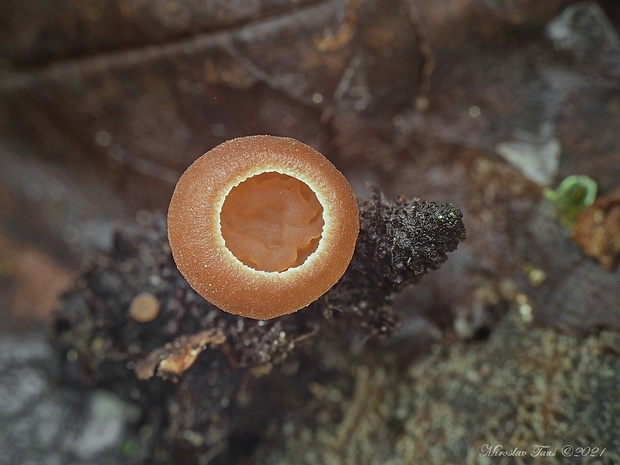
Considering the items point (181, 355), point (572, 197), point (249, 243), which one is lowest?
point (181, 355)

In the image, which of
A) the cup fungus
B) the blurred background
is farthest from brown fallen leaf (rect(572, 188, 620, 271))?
the cup fungus

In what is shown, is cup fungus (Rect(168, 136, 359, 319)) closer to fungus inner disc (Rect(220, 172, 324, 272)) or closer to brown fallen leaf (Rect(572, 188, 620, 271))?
fungus inner disc (Rect(220, 172, 324, 272))

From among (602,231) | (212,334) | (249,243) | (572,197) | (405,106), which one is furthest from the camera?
(405,106)

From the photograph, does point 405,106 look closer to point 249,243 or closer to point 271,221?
point 271,221

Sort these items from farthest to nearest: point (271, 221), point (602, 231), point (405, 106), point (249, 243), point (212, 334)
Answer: point (405, 106), point (602, 231), point (212, 334), point (271, 221), point (249, 243)

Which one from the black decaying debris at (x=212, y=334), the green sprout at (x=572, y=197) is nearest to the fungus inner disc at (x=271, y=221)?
the black decaying debris at (x=212, y=334)

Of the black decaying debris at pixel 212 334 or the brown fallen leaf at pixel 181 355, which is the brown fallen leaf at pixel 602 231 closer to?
the black decaying debris at pixel 212 334

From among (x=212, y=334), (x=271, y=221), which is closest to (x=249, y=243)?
(x=271, y=221)
